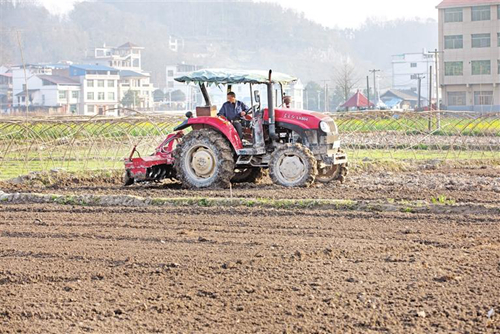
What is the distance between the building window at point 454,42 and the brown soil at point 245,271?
54731 millimetres

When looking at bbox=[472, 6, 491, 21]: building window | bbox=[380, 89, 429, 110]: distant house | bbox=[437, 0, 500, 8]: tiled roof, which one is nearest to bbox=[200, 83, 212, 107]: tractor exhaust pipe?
bbox=[437, 0, 500, 8]: tiled roof

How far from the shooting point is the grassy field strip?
39.0 ft

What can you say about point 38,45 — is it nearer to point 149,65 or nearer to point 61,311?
point 149,65

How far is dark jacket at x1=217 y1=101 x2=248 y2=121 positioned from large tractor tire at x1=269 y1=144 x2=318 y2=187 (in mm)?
1030

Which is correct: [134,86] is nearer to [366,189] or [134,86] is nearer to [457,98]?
[457,98]

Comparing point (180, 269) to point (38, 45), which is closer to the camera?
point (180, 269)

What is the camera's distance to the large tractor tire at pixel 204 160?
15.2 meters

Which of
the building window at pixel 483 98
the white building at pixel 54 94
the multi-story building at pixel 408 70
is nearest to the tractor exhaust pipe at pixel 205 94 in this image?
the building window at pixel 483 98

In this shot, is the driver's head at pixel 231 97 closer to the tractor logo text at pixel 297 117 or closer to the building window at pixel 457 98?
the tractor logo text at pixel 297 117

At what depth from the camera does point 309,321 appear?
6.67 meters

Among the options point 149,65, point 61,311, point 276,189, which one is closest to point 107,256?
point 61,311

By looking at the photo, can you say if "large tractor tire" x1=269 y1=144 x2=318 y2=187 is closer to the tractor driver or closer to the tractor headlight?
the tractor headlight

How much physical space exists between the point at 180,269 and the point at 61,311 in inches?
66.9

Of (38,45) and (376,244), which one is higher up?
(38,45)
